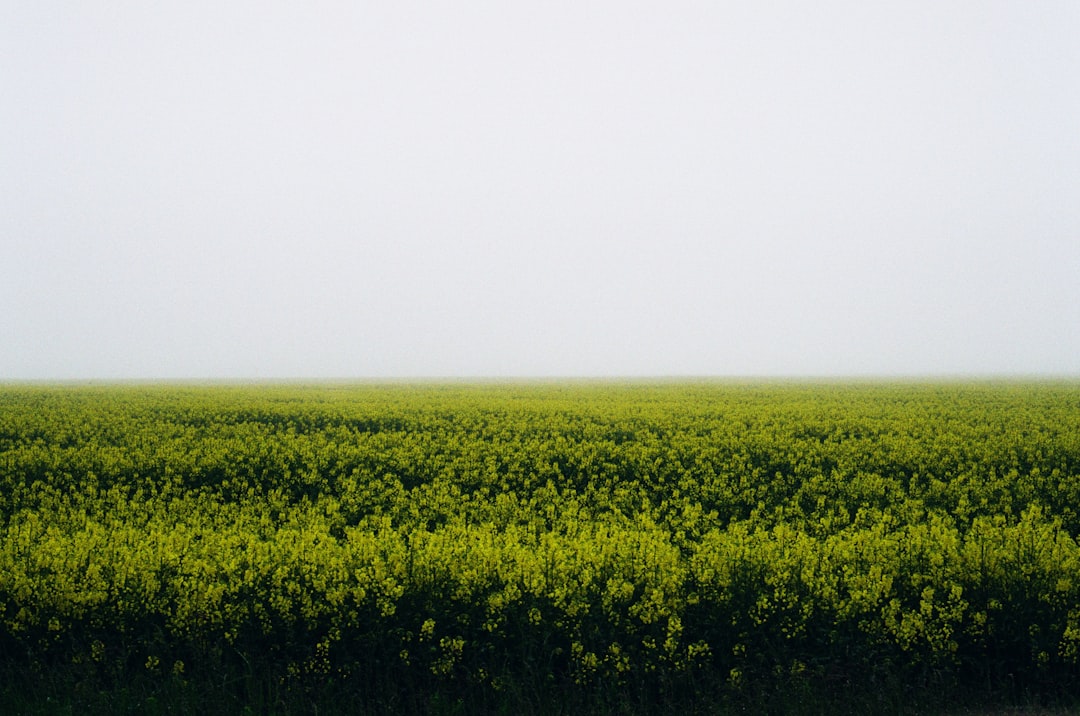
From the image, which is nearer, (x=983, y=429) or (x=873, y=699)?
(x=873, y=699)

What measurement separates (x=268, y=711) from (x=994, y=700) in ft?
19.2

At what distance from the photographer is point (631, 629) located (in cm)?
579

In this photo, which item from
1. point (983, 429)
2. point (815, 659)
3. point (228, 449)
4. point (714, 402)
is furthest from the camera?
point (714, 402)

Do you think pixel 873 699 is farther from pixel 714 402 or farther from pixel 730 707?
pixel 714 402

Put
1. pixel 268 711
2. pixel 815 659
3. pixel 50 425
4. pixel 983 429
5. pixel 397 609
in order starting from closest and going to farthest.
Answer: pixel 268 711, pixel 815 659, pixel 397 609, pixel 983 429, pixel 50 425

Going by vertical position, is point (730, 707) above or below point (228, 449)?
below

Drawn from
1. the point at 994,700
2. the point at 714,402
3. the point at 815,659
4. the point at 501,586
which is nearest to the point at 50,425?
the point at 501,586

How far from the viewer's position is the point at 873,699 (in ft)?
17.6

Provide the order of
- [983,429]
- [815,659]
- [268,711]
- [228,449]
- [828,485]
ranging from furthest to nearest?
[983,429], [228,449], [828,485], [815,659], [268,711]

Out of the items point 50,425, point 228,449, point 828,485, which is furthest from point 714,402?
point 50,425

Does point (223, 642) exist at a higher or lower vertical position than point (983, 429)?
lower

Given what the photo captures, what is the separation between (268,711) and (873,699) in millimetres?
4789

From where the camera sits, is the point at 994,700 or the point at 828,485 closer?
the point at 994,700

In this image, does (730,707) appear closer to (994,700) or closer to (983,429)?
(994,700)
